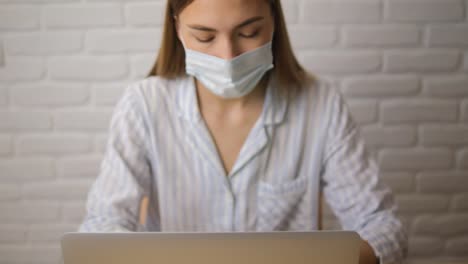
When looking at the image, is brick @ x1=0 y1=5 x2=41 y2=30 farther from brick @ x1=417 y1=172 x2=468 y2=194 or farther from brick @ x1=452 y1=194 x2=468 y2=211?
brick @ x1=452 y1=194 x2=468 y2=211

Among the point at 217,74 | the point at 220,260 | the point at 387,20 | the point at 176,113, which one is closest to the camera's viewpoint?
the point at 220,260

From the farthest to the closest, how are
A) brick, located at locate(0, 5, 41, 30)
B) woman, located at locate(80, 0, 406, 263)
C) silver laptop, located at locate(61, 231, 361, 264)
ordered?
brick, located at locate(0, 5, 41, 30) → woman, located at locate(80, 0, 406, 263) → silver laptop, located at locate(61, 231, 361, 264)

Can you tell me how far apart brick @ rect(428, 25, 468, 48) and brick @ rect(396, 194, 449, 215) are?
0.44 meters

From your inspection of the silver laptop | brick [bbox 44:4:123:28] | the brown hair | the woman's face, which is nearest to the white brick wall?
brick [bbox 44:4:123:28]

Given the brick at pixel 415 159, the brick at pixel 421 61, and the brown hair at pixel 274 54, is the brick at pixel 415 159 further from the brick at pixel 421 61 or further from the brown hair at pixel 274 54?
the brown hair at pixel 274 54

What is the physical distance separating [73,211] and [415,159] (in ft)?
3.30

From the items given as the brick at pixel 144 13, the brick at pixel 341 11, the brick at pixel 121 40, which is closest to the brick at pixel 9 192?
the brick at pixel 121 40

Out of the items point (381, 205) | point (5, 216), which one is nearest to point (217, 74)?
point (381, 205)

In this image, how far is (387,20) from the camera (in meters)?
1.31

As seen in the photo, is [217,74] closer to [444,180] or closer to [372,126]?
[372,126]

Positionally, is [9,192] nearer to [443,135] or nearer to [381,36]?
[381,36]

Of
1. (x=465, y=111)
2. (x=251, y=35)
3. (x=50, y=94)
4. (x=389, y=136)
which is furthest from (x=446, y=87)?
(x=50, y=94)

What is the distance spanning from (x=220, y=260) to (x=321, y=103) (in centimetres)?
56

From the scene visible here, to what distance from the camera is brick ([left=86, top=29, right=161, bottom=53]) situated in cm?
129
